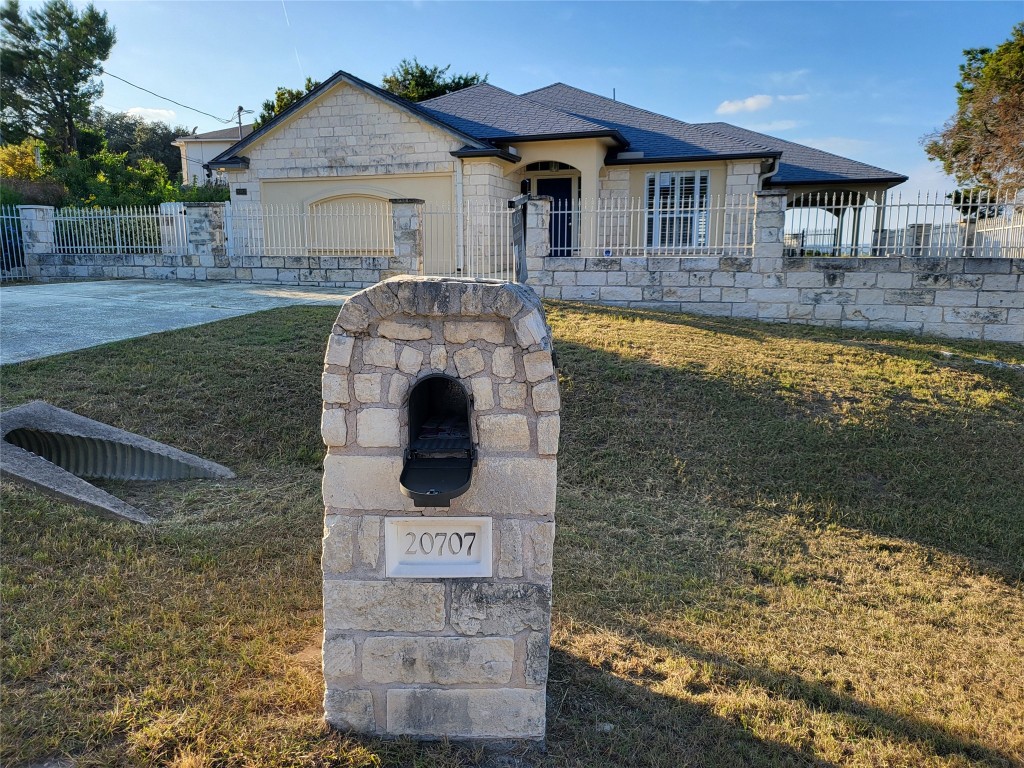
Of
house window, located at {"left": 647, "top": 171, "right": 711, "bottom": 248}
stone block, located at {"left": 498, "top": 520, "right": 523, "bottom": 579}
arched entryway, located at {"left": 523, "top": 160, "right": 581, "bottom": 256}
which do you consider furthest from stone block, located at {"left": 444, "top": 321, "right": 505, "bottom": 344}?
arched entryway, located at {"left": 523, "top": 160, "right": 581, "bottom": 256}

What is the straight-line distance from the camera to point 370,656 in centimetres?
284

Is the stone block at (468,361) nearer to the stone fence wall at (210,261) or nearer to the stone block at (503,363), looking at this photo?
the stone block at (503,363)

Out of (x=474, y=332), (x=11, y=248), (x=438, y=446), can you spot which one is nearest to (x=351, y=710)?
(x=438, y=446)

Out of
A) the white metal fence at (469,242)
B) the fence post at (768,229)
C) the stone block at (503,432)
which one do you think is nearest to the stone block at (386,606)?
the stone block at (503,432)

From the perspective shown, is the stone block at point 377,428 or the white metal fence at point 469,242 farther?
the white metal fence at point 469,242

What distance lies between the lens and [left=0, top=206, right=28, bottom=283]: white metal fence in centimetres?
1580

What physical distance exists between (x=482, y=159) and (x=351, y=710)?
47.6 feet

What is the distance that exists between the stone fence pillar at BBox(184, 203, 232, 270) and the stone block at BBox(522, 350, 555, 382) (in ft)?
45.0

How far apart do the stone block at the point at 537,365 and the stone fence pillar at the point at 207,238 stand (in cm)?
1372

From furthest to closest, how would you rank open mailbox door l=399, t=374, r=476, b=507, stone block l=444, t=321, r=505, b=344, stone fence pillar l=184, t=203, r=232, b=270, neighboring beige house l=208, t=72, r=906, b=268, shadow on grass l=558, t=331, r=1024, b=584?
neighboring beige house l=208, t=72, r=906, b=268, stone fence pillar l=184, t=203, r=232, b=270, shadow on grass l=558, t=331, r=1024, b=584, stone block l=444, t=321, r=505, b=344, open mailbox door l=399, t=374, r=476, b=507

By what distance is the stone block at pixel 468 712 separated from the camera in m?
2.85

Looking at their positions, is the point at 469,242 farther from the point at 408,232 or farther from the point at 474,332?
the point at 474,332

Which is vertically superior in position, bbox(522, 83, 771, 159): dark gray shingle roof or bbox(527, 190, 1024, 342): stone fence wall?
bbox(522, 83, 771, 159): dark gray shingle roof

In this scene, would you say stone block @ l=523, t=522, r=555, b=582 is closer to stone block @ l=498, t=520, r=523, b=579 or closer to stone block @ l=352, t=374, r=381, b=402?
stone block @ l=498, t=520, r=523, b=579
